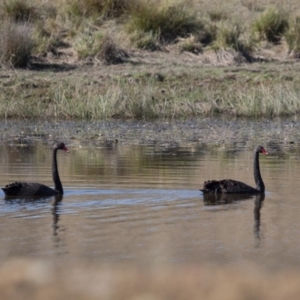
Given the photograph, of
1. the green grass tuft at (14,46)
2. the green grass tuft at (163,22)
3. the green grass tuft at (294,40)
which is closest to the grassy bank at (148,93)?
the green grass tuft at (14,46)

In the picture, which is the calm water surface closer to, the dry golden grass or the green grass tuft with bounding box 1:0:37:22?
the dry golden grass

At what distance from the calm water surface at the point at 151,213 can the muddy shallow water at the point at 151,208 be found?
0.01m

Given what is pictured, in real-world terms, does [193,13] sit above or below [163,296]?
above

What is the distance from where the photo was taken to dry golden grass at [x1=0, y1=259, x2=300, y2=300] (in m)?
8.35

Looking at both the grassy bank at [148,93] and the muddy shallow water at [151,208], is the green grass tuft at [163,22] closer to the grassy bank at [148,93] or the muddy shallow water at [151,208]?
the grassy bank at [148,93]

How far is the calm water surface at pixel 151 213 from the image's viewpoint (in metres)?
10.4

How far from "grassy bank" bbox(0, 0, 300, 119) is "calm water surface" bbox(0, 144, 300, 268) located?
7.03 meters

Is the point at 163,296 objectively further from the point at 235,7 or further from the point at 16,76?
the point at 235,7

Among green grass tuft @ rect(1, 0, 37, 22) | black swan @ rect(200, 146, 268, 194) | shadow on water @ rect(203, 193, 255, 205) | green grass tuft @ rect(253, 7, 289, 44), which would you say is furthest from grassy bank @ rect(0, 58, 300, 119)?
shadow on water @ rect(203, 193, 255, 205)

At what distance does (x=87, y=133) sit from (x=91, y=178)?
280 inches

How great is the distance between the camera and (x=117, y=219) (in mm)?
12133

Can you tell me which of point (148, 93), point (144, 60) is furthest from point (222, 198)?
point (144, 60)

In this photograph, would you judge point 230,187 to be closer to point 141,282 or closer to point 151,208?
point 151,208

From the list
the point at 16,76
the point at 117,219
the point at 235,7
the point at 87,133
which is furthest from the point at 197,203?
the point at 235,7
